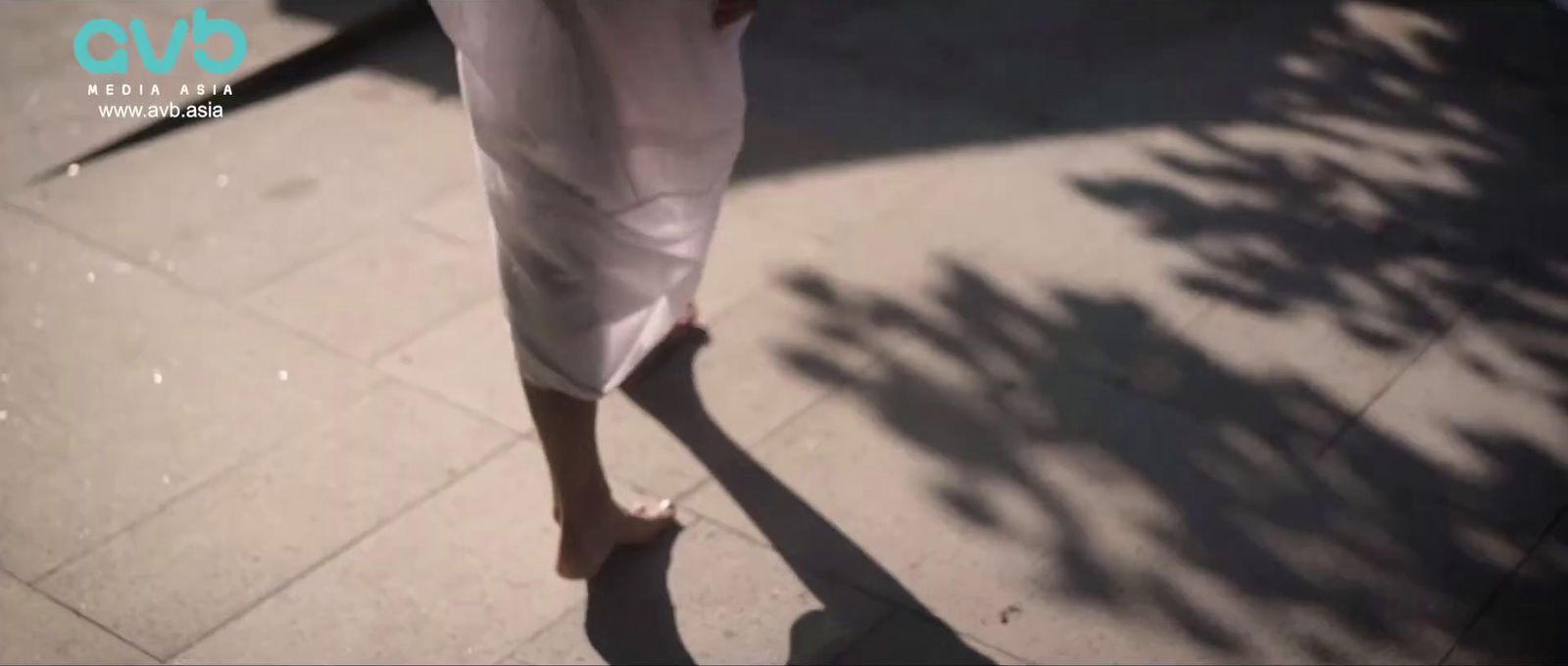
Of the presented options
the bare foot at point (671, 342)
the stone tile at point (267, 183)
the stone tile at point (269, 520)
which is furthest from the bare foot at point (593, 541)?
the stone tile at point (267, 183)

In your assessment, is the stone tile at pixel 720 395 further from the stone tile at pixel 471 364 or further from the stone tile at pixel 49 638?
the stone tile at pixel 49 638

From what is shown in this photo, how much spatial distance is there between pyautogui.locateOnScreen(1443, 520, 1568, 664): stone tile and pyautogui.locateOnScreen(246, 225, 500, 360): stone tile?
2605 millimetres

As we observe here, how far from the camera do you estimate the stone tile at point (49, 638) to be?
3670 mm

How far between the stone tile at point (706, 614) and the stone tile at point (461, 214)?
1530mm

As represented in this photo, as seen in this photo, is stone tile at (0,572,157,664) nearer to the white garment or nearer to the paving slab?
the white garment

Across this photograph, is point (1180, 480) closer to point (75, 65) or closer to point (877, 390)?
point (877, 390)

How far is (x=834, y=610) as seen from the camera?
A: 12.5ft

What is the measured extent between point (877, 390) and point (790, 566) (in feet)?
2.34

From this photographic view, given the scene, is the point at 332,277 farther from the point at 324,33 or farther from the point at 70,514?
the point at 324,33

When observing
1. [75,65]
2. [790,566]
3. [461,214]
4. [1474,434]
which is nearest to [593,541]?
[790,566]

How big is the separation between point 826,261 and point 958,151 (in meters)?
0.85

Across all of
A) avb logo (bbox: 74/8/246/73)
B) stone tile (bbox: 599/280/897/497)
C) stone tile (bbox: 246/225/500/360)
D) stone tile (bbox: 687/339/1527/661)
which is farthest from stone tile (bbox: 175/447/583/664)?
avb logo (bbox: 74/8/246/73)

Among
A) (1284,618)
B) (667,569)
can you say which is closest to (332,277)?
(667,569)

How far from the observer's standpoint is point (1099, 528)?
4.04 meters
